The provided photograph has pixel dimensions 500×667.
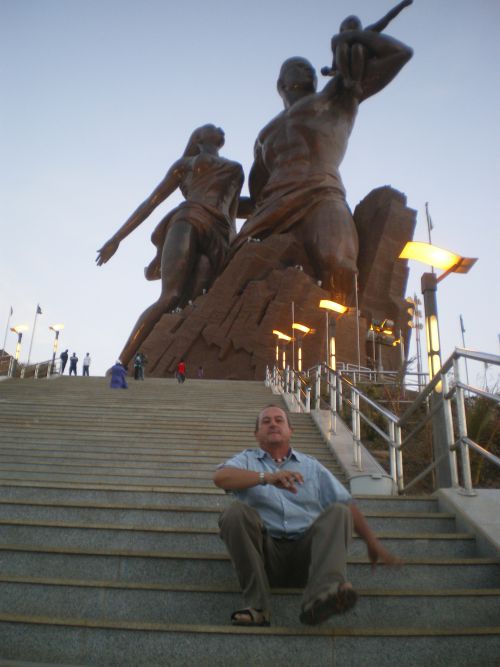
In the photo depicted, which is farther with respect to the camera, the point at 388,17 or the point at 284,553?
the point at 388,17

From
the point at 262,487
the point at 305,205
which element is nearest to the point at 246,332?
the point at 305,205

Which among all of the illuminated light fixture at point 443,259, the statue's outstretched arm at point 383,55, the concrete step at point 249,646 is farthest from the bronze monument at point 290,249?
the concrete step at point 249,646

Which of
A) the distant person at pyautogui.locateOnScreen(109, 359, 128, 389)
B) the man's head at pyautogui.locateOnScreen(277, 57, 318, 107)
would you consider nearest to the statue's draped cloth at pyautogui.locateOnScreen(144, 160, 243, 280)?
the man's head at pyautogui.locateOnScreen(277, 57, 318, 107)

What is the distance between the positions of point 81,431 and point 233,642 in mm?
5038

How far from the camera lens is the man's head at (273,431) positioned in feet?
8.14

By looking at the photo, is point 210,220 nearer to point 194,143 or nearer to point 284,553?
point 194,143

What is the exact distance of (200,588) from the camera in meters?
2.34

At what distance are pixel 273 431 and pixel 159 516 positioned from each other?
1.04 metres

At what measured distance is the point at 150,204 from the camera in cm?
2273

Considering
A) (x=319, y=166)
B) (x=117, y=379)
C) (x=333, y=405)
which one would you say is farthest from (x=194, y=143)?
(x=333, y=405)

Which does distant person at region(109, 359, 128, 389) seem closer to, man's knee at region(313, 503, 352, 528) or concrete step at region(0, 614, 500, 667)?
concrete step at region(0, 614, 500, 667)

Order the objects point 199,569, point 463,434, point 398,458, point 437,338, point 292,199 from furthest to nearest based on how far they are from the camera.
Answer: point 292,199, point 437,338, point 398,458, point 463,434, point 199,569

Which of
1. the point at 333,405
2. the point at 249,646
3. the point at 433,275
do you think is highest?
the point at 433,275

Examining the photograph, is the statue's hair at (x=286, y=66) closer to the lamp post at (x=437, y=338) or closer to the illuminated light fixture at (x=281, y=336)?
the illuminated light fixture at (x=281, y=336)
